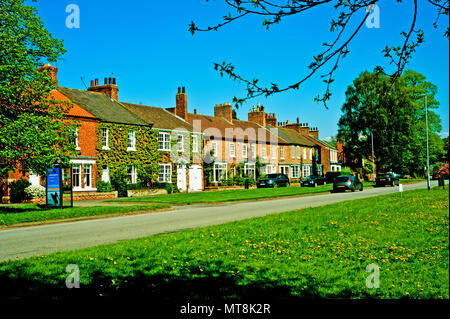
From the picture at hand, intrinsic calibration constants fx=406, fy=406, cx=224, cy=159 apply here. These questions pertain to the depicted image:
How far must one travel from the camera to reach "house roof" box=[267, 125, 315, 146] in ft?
209

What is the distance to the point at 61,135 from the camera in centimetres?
1955

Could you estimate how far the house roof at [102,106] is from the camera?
36.1 metres

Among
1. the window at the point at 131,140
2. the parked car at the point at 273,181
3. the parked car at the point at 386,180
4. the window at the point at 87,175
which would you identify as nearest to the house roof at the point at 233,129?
the parked car at the point at 273,181

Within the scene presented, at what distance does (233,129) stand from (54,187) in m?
34.4

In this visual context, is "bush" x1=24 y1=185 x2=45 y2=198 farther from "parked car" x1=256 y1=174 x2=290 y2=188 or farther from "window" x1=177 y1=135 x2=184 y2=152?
"parked car" x1=256 y1=174 x2=290 y2=188

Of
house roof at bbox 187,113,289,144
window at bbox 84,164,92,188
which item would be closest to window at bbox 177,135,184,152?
house roof at bbox 187,113,289,144

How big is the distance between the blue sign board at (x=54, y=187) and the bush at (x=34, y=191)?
7.69 m

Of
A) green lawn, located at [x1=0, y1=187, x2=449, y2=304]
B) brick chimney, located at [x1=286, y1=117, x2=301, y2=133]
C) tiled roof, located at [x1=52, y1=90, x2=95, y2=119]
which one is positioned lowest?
green lawn, located at [x1=0, y1=187, x2=449, y2=304]

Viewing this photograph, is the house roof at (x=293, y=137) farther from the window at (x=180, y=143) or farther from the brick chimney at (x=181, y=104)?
the window at (x=180, y=143)

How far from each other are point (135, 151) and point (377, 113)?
29.2 m

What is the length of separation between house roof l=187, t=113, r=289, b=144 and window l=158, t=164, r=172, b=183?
7.08 meters

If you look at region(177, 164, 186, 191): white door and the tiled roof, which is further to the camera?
region(177, 164, 186, 191): white door
